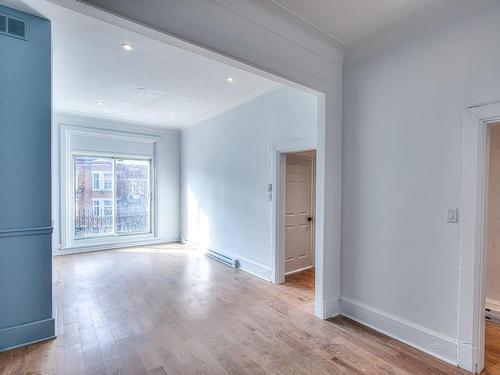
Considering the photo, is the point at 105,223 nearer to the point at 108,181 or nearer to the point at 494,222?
the point at 108,181

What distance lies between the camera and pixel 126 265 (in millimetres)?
5090

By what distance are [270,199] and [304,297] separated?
1505 mm

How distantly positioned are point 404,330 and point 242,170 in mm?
3312

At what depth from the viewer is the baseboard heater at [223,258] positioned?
503 centimetres

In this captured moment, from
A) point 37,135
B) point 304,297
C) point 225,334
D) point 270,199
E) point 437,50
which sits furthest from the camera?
point 270,199

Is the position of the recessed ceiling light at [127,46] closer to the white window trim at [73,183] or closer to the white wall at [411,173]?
the white wall at [411,173]

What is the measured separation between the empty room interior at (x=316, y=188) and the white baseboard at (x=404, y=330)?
0.01 metres

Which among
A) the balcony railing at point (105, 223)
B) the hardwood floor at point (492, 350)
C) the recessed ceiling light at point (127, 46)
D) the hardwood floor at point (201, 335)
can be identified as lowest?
the hardwood floor at point (201, 335)

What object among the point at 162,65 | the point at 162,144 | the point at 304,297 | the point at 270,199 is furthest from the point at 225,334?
the point at 162,144

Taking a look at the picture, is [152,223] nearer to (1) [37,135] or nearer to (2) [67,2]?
(1) [37,135]

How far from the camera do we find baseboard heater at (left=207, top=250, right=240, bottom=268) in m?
5.03

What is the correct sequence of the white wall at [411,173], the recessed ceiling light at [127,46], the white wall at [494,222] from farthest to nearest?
the white wall at [494,222], the recessed ceiling light at [127,46], the white wall at [411,173]

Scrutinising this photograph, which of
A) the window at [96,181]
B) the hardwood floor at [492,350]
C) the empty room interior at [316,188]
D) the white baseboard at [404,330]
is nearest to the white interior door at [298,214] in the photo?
the empty room interior at [316,188]

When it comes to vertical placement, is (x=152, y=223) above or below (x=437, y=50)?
below
